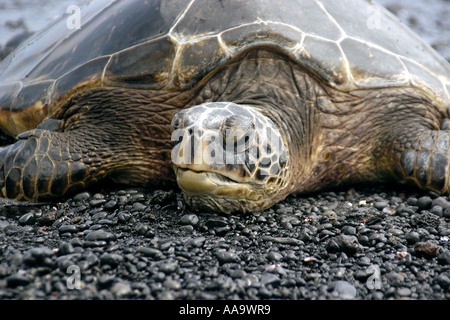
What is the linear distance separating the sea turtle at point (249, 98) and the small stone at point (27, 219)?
300 mm

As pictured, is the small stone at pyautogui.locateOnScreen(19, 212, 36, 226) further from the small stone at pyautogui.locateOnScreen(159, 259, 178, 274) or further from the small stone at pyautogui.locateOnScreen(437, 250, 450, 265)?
the small stone at pyautogui.locateOnScreen(437, 250, 450, 265)

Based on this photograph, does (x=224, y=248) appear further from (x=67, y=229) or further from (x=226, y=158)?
(x=67, y=229)

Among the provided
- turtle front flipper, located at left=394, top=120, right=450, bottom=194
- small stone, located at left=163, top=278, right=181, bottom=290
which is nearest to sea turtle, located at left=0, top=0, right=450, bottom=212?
turtle front flipper, located at left=394, top=120, right=450, bottom=194

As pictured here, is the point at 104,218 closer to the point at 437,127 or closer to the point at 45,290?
the point at 45,290

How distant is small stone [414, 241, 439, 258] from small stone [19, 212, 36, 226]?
90.3 inches

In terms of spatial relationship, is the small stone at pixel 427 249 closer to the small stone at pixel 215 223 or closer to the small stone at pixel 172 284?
the small stone at pixel 215 223

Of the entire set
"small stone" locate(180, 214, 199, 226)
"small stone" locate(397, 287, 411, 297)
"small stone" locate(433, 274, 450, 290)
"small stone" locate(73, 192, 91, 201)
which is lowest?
"small stone" locate(397, 287, 411, 297)

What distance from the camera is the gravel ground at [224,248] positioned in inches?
84.0

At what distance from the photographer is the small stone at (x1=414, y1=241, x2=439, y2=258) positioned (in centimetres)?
249

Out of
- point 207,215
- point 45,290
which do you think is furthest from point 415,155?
point 45,290

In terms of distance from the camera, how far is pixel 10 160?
3.26 m

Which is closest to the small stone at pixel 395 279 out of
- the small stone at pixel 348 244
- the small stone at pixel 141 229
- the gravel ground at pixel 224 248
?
the gravel ground at pixel 224 248

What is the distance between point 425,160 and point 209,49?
5.69ft

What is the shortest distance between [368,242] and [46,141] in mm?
2292
